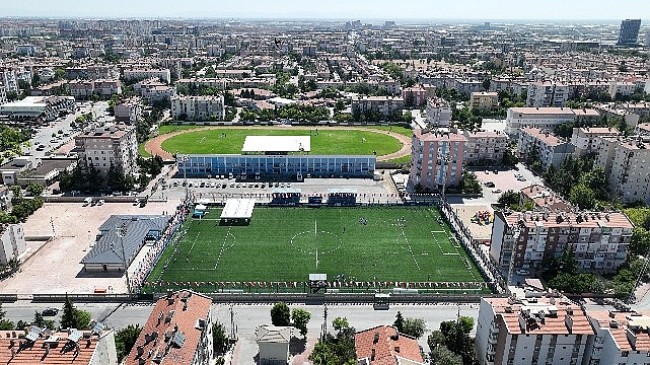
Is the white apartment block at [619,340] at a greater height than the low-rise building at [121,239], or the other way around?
the white apartment block at [619,340]

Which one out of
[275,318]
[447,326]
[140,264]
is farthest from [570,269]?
[140,264]

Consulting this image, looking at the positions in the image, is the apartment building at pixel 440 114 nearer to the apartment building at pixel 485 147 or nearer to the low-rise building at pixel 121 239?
the apartment building at pixel 485 147

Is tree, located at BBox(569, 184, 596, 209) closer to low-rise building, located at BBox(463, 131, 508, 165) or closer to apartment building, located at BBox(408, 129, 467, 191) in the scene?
apartment building, located at BBox(408, 129, 467, 191)

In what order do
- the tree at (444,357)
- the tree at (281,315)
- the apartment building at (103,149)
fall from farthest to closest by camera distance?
the apartment building at (103,149)
the tree at (281,315)
the tree at (444,357)

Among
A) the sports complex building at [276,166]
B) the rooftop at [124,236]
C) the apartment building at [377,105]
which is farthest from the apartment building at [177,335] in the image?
the apartment building at [377,105]

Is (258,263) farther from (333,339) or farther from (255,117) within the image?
(255,117)

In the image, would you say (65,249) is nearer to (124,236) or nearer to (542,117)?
(124,236)
